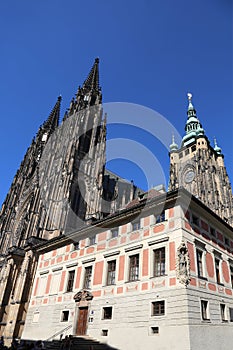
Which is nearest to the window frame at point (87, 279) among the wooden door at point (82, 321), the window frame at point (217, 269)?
the wooden door at point (82, 321)

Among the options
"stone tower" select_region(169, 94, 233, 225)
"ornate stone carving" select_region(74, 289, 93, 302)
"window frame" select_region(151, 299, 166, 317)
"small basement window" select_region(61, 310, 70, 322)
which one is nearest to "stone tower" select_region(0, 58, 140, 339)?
"ornate stone carving" select_region(74, 289, 93, 302)

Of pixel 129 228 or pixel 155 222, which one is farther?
pixel 129 228

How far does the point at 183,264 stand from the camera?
14.9 metres

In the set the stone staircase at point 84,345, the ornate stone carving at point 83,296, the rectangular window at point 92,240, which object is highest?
the rectangular window at point 92,240

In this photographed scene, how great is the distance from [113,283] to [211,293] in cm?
626

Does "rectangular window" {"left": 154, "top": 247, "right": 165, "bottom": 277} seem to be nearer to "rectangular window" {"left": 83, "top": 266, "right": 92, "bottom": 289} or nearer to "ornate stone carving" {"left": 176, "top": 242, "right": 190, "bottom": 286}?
"ornate stone carving" {"left": 176, "top": 242, "right": 190, "bottom": 286}

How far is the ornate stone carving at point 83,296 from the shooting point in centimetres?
1881

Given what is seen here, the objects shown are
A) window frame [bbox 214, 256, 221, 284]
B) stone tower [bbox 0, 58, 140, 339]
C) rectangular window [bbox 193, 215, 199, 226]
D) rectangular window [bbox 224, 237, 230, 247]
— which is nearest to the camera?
window frame [bbox 214, 256, 221, 284]

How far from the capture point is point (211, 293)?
52.7 feet

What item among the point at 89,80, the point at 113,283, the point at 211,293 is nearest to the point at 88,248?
the point at 113,283

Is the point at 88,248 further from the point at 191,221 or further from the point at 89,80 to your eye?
the point at 89,80

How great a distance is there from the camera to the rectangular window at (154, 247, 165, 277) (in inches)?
632

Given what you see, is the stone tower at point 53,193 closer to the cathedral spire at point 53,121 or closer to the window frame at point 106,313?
the cathedral spire at point 53,121

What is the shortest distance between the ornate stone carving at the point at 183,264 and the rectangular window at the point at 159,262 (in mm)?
1251
